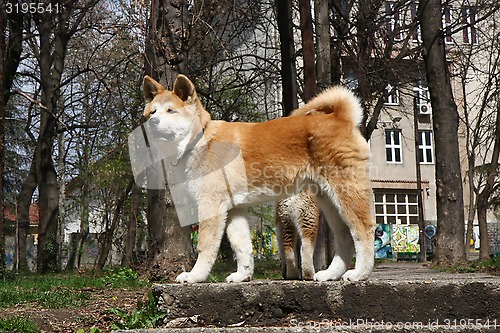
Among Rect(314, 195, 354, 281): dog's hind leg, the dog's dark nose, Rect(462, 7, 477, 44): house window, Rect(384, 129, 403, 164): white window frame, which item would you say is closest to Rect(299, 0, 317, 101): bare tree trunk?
Rect(314, 195, 354, 281): dog's hind leg

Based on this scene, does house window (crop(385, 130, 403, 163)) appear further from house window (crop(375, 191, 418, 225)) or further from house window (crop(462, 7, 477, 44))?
house window (crop(462, 7, 477, 44))

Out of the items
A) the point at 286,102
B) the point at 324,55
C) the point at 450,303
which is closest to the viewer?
the point at 450,303

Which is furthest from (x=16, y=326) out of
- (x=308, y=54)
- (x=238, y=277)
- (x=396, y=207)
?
(x=396, y=207)

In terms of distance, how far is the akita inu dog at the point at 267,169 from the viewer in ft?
17.6

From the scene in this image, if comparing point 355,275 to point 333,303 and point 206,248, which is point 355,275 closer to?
point 333,303

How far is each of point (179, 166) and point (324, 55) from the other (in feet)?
27.8

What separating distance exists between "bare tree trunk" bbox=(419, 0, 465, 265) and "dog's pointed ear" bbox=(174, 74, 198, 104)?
990 cm

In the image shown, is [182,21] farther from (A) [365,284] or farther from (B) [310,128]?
(A) [365,284]

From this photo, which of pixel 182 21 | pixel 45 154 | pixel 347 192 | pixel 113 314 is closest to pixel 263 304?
pixel 347 192

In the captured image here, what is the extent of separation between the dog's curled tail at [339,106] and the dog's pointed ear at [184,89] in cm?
111

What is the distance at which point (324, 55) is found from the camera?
44.4 feet

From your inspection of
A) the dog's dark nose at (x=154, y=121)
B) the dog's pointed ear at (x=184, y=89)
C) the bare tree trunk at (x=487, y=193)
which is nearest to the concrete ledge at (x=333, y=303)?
the dog's dark nose at (x=154, y=121)

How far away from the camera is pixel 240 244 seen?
553 cm

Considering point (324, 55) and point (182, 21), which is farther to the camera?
point (324, 55)
